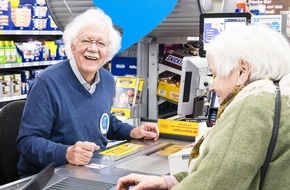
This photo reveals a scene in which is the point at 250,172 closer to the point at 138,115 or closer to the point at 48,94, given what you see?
the point at 48,94

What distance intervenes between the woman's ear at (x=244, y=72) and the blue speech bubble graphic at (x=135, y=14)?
1.68 metres

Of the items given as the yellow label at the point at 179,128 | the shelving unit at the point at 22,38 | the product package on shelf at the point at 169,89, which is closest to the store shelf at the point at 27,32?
the shelving unit at the point at 22,38

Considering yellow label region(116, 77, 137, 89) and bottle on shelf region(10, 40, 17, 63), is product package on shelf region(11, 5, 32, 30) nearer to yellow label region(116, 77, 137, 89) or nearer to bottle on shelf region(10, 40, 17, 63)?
bottle on shelf region(10, 40, 17, 63)

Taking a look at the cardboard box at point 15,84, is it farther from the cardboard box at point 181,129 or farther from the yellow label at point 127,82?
the cardboard box at point 181,129

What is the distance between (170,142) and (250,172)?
1.45 m

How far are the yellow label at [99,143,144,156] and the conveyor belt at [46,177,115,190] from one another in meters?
0.47

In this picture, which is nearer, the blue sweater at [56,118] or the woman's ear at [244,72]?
the woman's ear at [244,72]

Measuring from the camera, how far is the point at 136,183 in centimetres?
171

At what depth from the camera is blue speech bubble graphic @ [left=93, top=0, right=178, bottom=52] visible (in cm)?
310

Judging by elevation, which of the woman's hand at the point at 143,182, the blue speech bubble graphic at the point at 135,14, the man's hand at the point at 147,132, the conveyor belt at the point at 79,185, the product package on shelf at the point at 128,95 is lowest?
the conveyor belt at the point at 79,185

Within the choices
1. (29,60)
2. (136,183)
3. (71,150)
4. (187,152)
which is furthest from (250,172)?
(29,60)

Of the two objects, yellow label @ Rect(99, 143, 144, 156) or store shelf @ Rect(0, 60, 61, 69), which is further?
store shelf @ Rect(0, 60, 61, 69)

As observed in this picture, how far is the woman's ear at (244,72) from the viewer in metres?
1.42

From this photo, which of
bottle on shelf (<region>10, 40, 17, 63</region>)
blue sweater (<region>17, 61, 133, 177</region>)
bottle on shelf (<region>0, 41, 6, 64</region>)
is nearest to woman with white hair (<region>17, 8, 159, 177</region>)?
blue sweater (<region>17, 61, 133, 177</region>)
